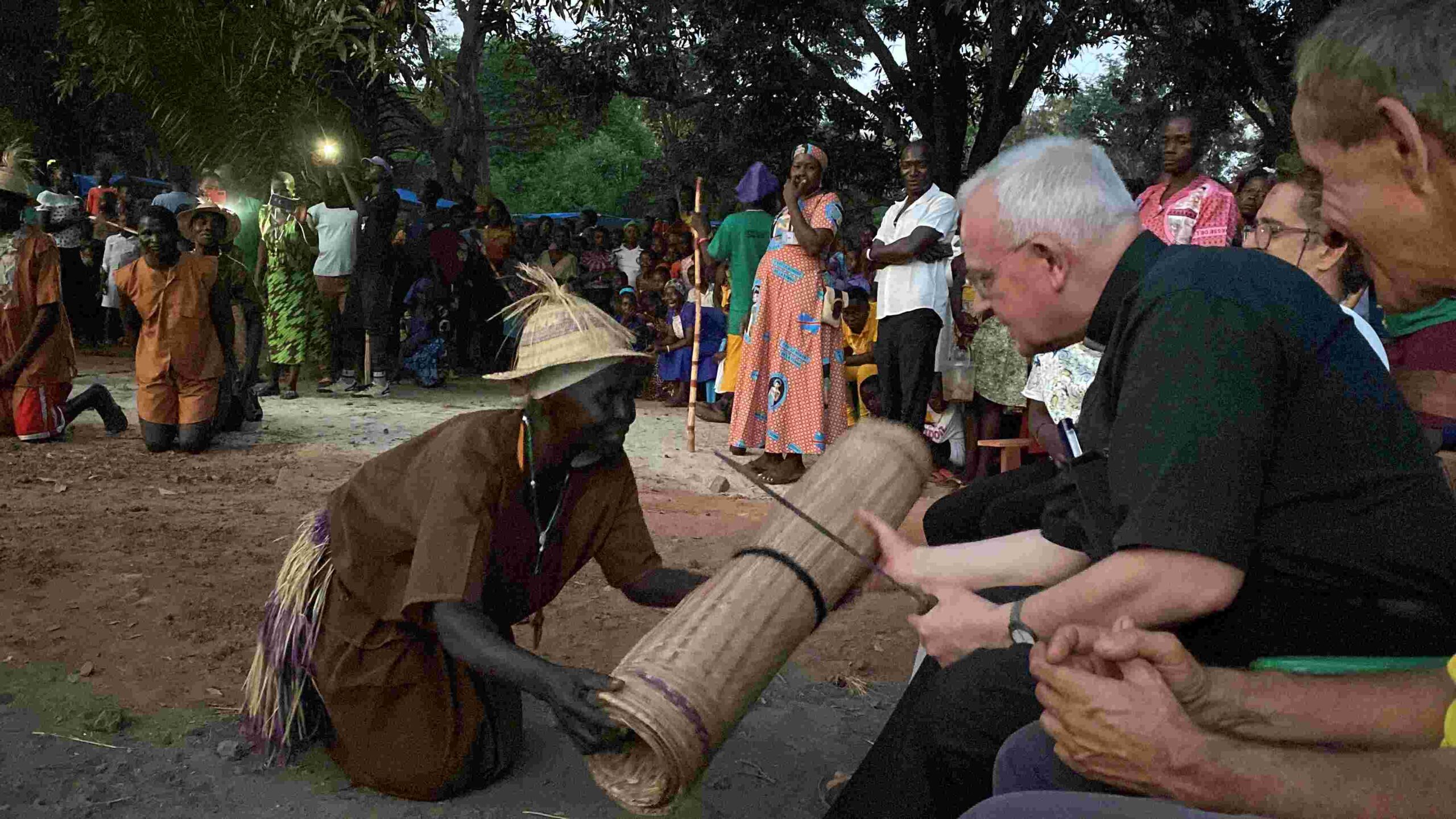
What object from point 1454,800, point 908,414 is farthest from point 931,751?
point 908,414

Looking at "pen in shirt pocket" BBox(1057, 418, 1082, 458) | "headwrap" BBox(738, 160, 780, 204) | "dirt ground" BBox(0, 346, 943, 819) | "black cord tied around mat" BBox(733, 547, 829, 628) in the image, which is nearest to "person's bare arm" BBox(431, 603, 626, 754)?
"black cord tied around mat" BBox(733, 547, 829, 628)

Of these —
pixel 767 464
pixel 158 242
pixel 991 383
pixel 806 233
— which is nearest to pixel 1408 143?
pixel 806 233

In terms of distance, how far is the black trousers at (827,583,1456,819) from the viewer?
155 centimetres

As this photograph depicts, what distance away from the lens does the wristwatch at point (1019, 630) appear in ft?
5.80

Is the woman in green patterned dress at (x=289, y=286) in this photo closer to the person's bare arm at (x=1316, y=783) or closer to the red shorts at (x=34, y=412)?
the red shorts at (x=34, y=412)

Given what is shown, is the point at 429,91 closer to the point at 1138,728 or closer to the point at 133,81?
the point at 133,81

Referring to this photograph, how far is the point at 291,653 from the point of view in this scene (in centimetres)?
296

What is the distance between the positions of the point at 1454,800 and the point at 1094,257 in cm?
93

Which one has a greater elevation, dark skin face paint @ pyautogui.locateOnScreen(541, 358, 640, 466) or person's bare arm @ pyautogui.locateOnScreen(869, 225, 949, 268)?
person's bare arm @ pyautogui.locateOnScreen(869, 225, 949, 268)

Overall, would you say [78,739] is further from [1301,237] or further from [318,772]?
[1301,237]

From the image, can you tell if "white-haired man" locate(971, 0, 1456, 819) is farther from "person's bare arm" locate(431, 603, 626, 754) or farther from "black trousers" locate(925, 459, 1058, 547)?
"black trousers" locate(925, 459, 1058, 547)

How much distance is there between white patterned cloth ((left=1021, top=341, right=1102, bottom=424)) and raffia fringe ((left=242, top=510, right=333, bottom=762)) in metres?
2.73

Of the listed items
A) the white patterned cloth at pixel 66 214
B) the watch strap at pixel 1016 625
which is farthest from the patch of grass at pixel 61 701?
the white patterned cloth at pixel 66 214

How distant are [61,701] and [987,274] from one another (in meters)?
2.98
